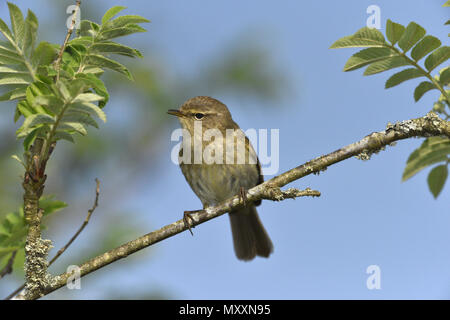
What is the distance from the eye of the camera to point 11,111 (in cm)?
679

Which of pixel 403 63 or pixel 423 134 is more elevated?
pixel 403 63

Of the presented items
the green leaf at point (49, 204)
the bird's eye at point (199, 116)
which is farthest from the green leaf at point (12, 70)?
the bird's eye at point (199, 116)

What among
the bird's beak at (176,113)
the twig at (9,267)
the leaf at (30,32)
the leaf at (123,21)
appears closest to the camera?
the leaf at (30,32)

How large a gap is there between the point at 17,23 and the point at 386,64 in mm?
2107

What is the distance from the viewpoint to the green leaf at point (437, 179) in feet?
8.94

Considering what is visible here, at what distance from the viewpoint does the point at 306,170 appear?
3350mm

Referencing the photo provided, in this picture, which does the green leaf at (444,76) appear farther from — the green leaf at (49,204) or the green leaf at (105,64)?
the green leaf at (49,204)

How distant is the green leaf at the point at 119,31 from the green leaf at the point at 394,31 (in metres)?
1.42

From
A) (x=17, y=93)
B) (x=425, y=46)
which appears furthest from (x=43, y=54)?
(x=425, y=46)

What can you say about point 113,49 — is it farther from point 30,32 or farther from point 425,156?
point 425,156
